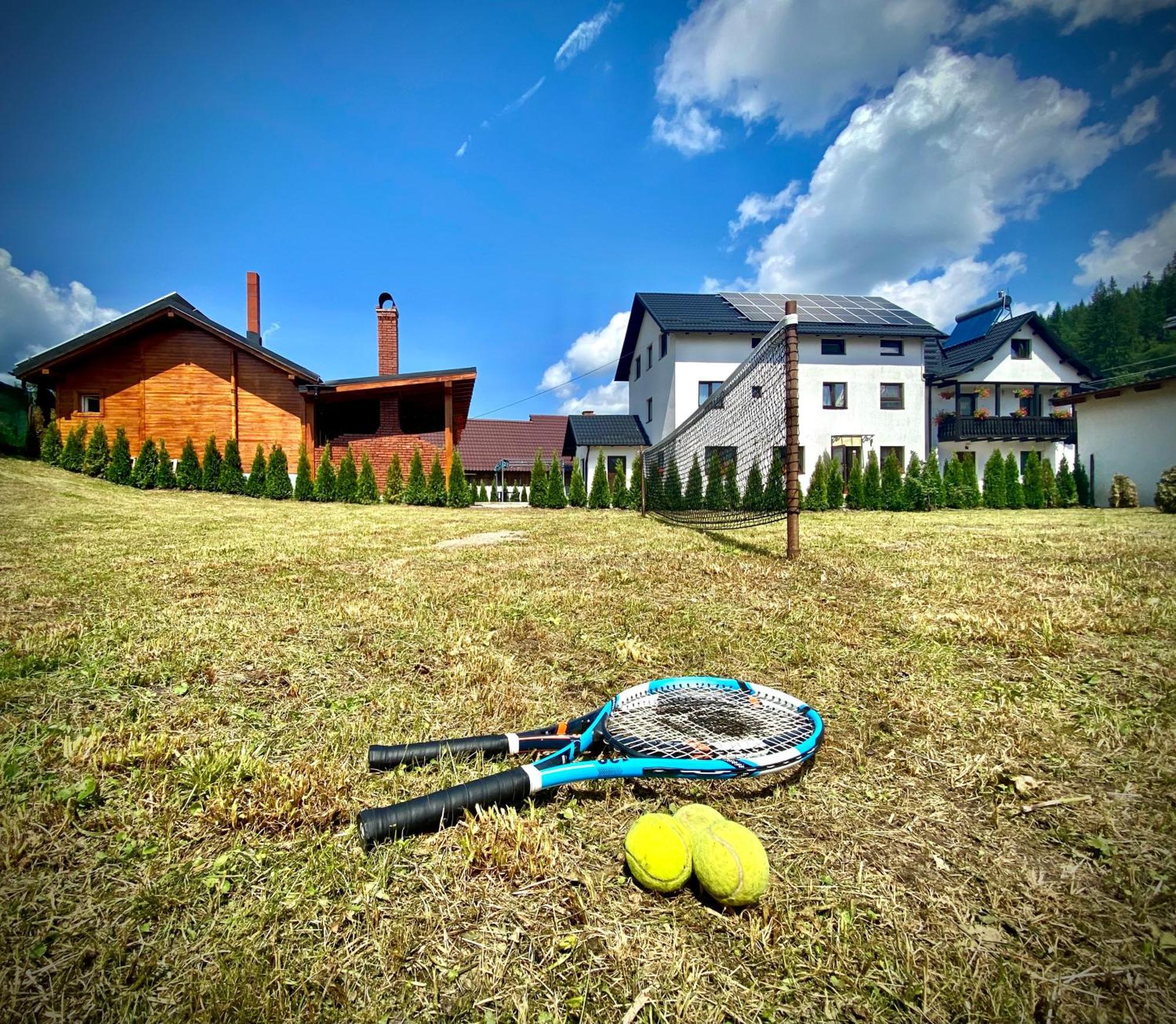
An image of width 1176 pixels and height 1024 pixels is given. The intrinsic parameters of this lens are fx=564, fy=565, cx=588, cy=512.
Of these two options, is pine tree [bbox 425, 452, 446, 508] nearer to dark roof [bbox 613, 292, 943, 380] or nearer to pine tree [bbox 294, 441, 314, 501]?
pine tree [bbox 294, 441, 314, 501]

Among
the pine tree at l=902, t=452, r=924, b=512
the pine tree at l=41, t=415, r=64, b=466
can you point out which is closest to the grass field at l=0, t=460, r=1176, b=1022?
the pine tree at l=41, t=415, r=64, b=466

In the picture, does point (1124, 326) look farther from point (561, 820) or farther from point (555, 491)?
point (561, 820)

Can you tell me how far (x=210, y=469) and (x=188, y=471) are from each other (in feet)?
2.13

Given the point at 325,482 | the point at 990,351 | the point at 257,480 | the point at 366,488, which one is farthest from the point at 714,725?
the point at 990,351

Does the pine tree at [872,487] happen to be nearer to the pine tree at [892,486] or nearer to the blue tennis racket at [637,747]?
the pine tree at [892,486]

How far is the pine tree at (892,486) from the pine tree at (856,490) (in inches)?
34.4

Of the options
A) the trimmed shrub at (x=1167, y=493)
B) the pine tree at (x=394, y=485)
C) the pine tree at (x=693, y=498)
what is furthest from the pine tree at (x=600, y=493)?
the trimmed shrub at (x=1167, y=493)

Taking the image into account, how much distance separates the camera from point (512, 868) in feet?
5.69

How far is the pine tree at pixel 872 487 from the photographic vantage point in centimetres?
2369

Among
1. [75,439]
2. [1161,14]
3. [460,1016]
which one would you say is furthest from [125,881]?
[1161,14]

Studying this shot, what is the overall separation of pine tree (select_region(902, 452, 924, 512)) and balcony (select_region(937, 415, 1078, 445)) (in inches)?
296

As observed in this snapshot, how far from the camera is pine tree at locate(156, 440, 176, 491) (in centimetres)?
1833

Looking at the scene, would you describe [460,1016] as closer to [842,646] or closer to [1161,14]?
[842,646]

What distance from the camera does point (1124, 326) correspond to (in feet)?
219
